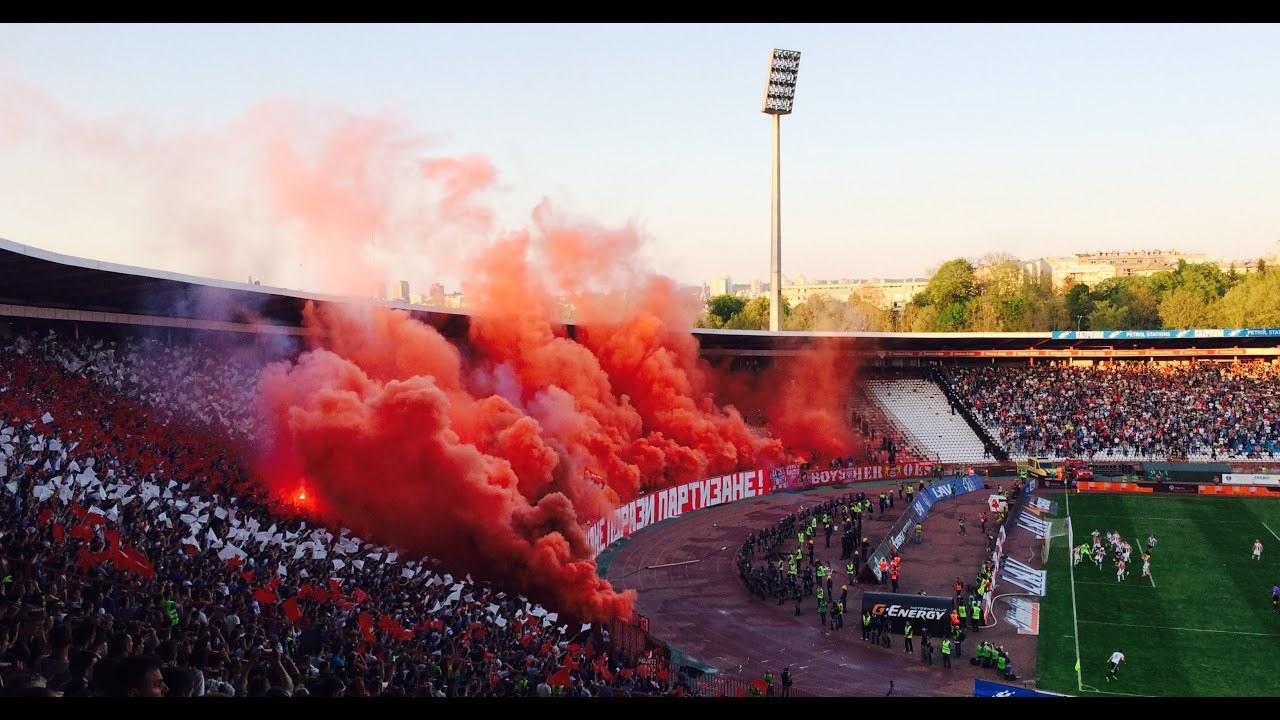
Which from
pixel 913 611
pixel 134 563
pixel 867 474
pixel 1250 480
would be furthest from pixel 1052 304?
pixel 134 563

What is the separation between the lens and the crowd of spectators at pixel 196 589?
11102 millimetres

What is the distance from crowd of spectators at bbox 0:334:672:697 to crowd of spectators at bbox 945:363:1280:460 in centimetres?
4357

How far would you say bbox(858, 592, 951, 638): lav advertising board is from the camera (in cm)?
2653

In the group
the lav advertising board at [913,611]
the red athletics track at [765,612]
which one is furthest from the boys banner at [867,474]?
the lav advertising board at [913,611]

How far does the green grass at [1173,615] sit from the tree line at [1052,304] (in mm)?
65235

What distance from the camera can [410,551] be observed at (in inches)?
1097

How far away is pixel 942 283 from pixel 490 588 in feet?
326

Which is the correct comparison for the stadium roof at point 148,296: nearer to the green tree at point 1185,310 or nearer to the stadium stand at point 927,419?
the stadium stand at point 927,419

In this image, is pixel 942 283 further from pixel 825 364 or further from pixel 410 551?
pixel 410 551

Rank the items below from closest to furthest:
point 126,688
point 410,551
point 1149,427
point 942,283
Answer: point 126,688, point 410,551, point 1149,427, point 942,283

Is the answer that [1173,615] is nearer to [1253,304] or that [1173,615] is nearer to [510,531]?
[510,531]

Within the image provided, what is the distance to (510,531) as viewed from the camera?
27.8 meters
